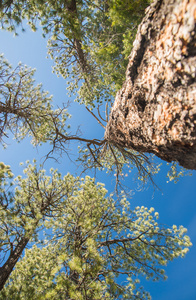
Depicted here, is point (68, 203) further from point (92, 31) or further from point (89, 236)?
point (92, 31)

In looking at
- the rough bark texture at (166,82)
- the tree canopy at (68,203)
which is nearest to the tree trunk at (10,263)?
the tree canopy at (68,203)

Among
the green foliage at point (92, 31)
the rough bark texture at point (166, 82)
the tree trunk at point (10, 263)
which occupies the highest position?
the green foliage at point (92, 31)

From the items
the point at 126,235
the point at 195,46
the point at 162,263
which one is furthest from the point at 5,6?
the point at 162,263

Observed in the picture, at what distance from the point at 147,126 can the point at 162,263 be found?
5.58 metres

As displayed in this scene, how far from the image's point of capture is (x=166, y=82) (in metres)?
1.80

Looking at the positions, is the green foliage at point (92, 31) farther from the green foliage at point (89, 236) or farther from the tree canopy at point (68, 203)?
the green foliage at point (89, 236)

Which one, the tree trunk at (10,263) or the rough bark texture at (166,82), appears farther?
the tree trunk at (10,263)

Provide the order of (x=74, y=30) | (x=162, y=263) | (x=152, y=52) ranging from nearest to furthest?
(x=152, y=52), (x=74, y=30), (x=162, y=263)

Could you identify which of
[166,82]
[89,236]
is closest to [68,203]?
[89,236]

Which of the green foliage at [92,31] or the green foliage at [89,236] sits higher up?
the green foliage at [92,31]

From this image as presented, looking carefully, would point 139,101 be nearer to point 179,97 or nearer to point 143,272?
point 179,97

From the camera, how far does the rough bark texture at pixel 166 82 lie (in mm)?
1516

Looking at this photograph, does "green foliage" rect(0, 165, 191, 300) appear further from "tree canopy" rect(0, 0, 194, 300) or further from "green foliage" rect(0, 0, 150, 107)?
"green foliage" rect(0, 0, 150, 107)

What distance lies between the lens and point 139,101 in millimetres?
2348
